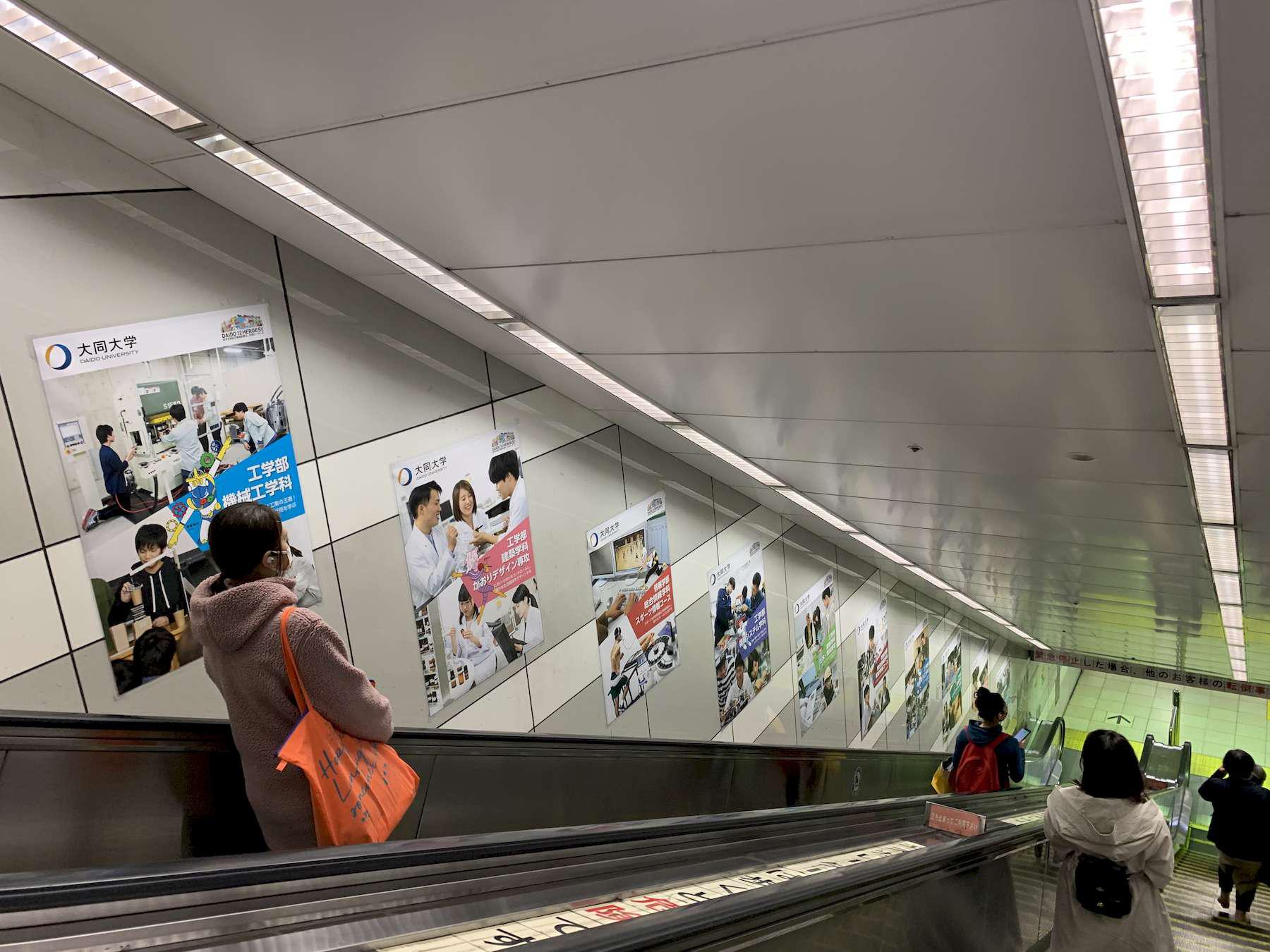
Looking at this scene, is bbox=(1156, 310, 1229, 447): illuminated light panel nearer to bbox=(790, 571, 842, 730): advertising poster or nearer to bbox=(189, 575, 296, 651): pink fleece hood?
bbox=(189, 575, 296, 651): pink fleece hood

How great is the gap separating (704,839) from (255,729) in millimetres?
1403

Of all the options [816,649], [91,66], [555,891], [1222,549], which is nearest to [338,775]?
[555,891]

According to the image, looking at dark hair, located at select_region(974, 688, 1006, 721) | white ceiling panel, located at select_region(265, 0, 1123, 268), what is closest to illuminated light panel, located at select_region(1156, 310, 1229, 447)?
white ceiling panel, located at select_region(265, 0, 1123, 268)

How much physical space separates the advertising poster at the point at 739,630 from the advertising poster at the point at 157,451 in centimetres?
465

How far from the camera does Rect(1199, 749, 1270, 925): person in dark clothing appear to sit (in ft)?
20.1

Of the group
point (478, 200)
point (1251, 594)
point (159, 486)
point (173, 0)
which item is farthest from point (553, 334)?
point (1251, 594)

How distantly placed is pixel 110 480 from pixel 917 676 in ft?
41.2

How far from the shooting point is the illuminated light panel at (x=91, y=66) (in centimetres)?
250

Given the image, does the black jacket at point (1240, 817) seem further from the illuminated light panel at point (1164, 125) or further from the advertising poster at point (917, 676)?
the advertising poster at point (917, 676)

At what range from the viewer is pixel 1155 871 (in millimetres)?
3344

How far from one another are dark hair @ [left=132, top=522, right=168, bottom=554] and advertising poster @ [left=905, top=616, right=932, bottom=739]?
37.8 ft

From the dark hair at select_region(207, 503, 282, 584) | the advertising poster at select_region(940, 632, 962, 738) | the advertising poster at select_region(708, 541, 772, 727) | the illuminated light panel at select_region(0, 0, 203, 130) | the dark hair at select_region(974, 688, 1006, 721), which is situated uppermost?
the illuminated light panel at select_region(0, 0, 203, 130)

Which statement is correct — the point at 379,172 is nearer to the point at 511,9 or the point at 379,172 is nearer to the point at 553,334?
the point at 511,9

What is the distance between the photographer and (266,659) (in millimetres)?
2129
